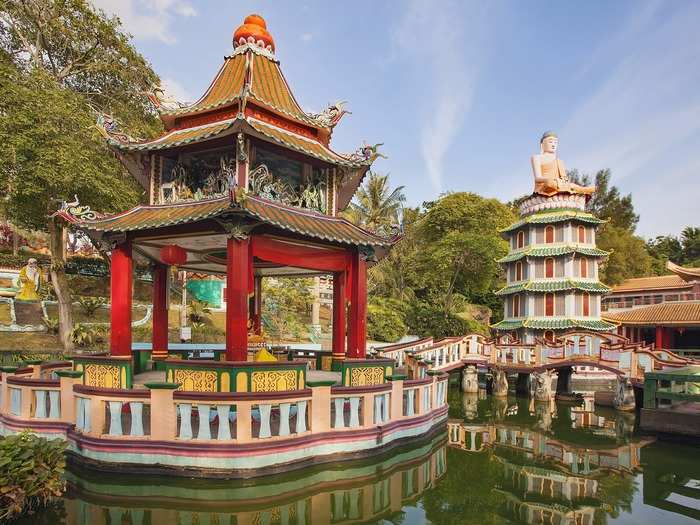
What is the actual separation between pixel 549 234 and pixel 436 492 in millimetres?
23584

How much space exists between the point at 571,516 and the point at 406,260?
33.7 m

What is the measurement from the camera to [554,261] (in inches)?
1113

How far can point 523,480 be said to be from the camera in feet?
29.6

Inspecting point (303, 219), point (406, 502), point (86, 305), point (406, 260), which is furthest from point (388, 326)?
point (406, 502)

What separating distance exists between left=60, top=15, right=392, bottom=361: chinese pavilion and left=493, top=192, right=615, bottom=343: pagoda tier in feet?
59.5

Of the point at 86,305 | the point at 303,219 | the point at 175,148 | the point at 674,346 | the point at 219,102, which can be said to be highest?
the point at 219,102

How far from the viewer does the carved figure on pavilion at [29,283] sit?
80.3 feet

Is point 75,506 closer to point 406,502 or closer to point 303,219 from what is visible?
point 406,502

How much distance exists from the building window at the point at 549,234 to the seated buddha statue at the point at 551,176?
2.00 metres

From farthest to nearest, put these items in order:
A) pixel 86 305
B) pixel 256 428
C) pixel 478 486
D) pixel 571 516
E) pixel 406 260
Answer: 1. pixel 406 260
2. pixel 86 305
3. pixel 256 428
4. pixel 478 486
5. pixel 571 516

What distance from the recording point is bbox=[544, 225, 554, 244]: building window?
28.5 metres

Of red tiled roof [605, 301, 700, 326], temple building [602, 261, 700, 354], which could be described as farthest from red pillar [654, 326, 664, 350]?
red tiled roof [605, 301, 700, 326]

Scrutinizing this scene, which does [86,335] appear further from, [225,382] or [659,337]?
[659,337]

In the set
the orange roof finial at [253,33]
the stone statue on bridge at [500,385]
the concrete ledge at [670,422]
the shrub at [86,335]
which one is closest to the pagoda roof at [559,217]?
the stone statue on bridge at [500,385]
